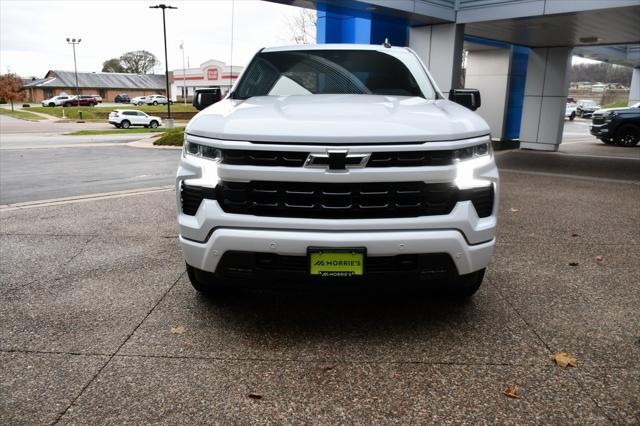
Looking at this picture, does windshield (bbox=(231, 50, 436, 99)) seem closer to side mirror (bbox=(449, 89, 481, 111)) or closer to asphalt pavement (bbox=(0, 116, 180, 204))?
side mirror (bbox=(449, 89, 481, 111))

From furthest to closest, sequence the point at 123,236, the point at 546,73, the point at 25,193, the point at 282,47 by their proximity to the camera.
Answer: the point at 546,73
the point at 25,193
the point at 123,236
the point at 282,47

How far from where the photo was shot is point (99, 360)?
120 inches

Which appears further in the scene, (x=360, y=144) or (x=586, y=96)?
(x=586, y=96)

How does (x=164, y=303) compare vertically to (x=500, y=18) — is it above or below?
below

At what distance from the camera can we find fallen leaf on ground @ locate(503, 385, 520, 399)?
268cm

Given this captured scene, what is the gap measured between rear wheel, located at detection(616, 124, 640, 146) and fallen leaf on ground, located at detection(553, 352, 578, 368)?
18.3 meters

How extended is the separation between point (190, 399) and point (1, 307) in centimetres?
207

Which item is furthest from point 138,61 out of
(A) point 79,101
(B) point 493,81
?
(B) point 493,81

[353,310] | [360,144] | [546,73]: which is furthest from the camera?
[546,73]

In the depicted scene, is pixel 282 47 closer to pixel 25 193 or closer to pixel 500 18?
pixel 25 193

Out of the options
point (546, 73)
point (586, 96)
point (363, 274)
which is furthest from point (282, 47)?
point (586, 96)

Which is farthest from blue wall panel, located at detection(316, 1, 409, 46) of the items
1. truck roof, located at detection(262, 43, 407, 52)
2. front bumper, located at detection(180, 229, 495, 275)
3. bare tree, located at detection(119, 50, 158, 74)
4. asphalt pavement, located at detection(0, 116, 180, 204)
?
bare tree, located at detection(119, 50, 158, 74)

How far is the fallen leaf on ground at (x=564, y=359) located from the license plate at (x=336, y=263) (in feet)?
4.17

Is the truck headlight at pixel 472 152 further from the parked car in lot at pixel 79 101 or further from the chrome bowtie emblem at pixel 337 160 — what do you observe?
the parked car in lot at pixel 79 101
